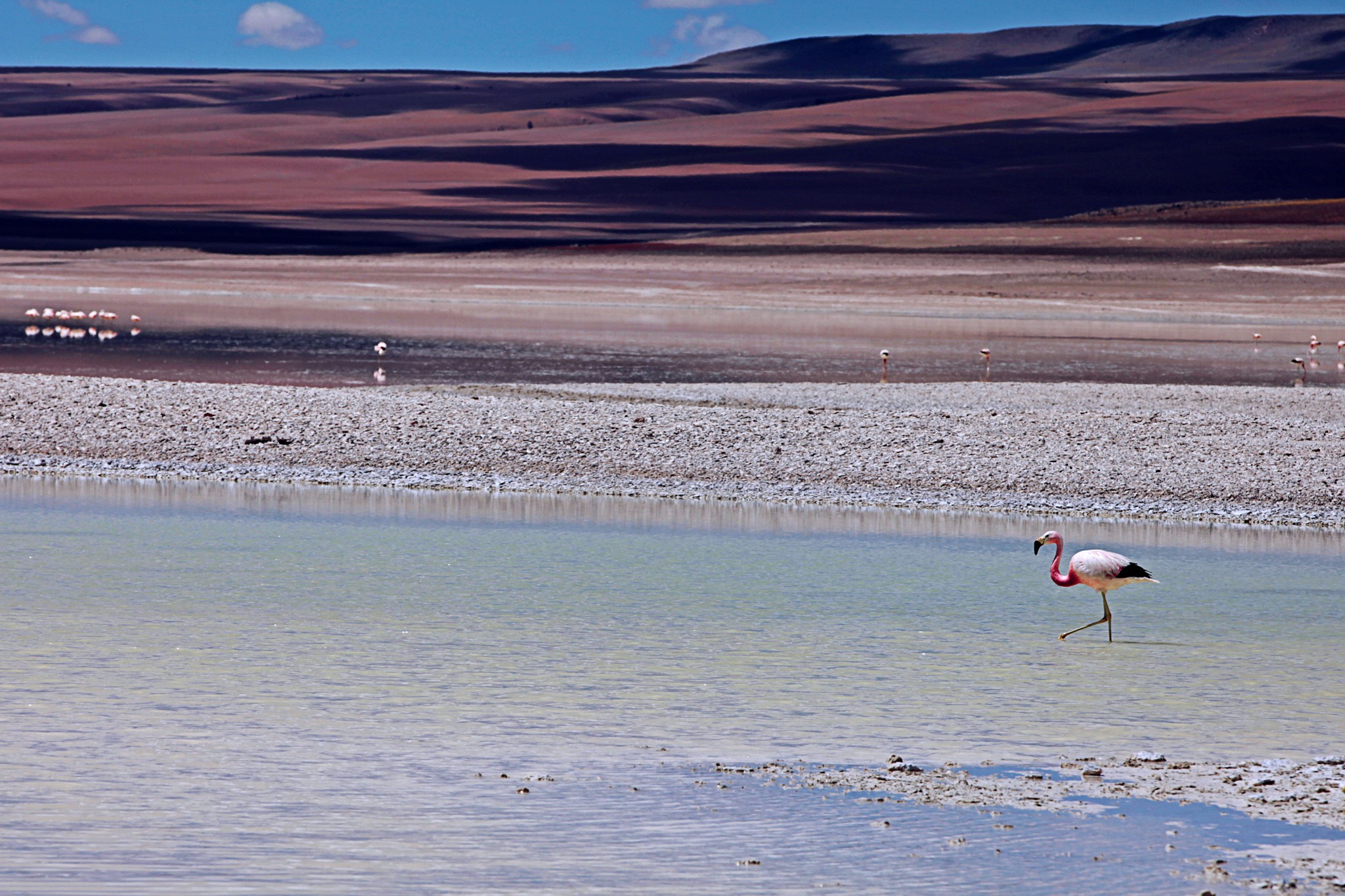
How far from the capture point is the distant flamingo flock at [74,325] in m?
25.5

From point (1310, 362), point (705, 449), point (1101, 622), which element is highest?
point (1310, 362)

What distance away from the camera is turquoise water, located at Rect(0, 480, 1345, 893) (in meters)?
5.00

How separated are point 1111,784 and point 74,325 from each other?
25.0 meters

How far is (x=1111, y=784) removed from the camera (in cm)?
577

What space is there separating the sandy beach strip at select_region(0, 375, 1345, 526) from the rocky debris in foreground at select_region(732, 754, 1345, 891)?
6425 mm

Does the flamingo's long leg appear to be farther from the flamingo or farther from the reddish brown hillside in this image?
the reddish brown hillside

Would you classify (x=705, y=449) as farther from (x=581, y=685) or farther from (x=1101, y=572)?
(x=581, y=685)

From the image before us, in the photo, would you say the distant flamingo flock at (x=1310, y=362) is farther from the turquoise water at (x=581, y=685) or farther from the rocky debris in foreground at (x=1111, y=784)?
the rocky debris in foreground at (x=1111, y=784)

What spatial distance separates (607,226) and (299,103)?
5467cm

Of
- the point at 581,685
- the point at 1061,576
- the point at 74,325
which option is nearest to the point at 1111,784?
the point at 581,685

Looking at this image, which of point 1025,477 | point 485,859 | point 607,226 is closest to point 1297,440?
point 1025,477

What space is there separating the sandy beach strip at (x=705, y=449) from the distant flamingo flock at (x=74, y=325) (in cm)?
961

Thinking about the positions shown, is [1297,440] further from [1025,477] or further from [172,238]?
[172,238]

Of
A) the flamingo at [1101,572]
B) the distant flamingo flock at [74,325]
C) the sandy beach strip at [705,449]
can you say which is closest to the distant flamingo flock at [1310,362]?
the sandy beach strip at [705,449]
